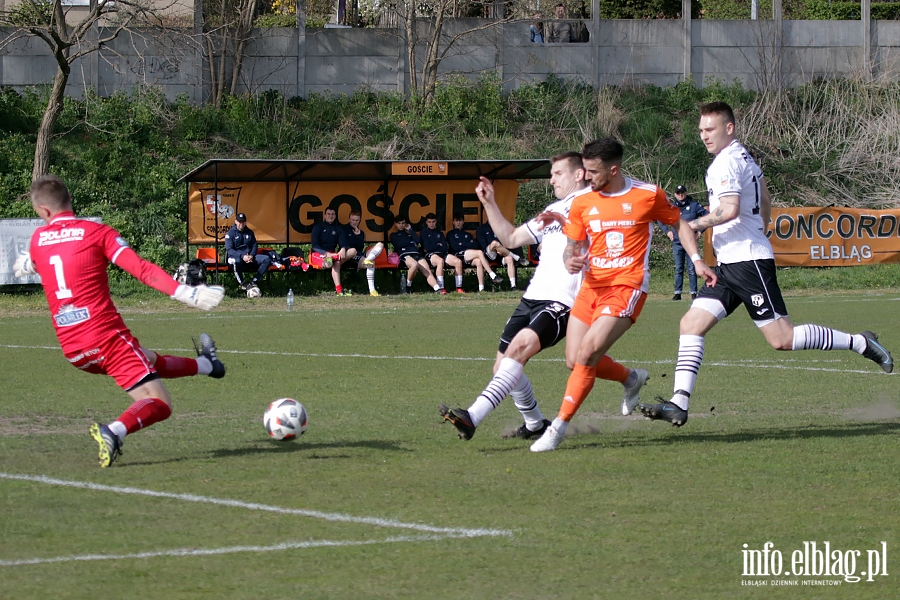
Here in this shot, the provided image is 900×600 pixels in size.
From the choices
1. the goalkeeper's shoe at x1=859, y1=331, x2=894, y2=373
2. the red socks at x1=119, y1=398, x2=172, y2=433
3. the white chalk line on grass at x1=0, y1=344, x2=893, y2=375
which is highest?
the goalkeeper's shoe at x1=859, y1=331, x2=894, y2=373

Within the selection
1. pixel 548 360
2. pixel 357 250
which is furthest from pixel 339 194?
pixel 548 360

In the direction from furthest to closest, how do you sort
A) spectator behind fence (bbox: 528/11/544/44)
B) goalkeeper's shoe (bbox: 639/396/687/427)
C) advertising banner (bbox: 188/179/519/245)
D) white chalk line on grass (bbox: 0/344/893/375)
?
1. spectator behind fence (bbox: 528/11/544/44)
2. advertising banner (bbox: 188/179/519/245)
3. white chalk line on grass (bbox: 0/344/893/375)
4. goalkeeper's shoe (bbox: 639/396/687/427)

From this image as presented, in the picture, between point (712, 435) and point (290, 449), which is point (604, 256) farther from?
point (290, 449)

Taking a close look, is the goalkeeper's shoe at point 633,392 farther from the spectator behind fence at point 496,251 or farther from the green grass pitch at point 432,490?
the spectator behind fence at point 496,251

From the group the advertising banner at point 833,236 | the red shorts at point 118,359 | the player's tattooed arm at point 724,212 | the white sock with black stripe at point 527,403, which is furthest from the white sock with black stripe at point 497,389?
the advertising banner at point 833,236

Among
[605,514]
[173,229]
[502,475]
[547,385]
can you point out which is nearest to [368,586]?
[605,514]

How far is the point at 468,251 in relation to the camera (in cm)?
2252

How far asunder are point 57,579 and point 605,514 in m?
2.45

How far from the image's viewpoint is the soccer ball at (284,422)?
273 inches

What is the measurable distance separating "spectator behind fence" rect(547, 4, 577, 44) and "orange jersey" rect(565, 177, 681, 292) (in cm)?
2666

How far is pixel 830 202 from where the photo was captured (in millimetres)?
30094

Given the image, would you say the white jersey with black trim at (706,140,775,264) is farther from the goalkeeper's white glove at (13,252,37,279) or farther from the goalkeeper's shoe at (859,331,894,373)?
the goalkeeper's white glove at (13,252,37,279)

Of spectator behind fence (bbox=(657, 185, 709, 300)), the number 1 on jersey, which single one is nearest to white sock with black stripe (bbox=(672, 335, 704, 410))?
the number 1 on jersey

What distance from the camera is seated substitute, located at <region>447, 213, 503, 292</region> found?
2239cm
